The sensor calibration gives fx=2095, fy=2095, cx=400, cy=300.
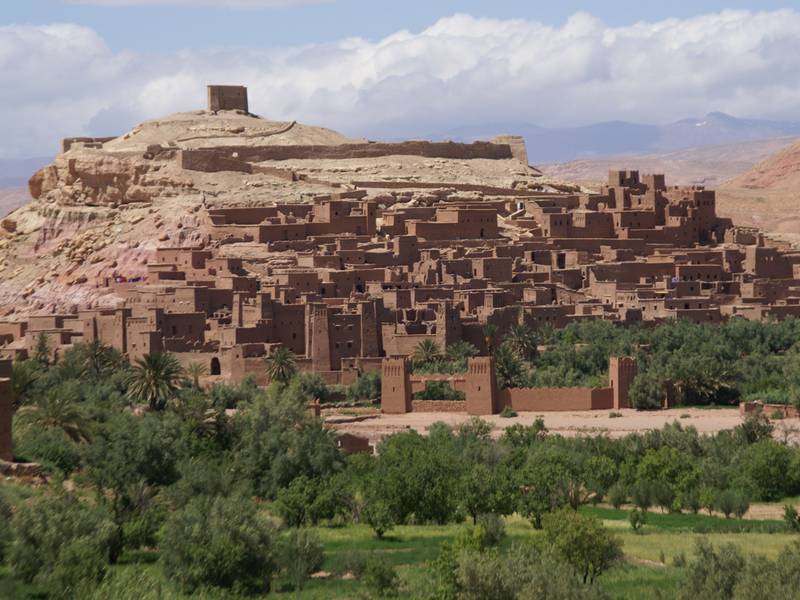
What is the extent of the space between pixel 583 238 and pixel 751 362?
11525 mm

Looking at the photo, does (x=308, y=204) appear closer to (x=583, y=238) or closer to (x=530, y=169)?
(x=583, y=238)

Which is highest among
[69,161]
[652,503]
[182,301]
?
[69,161]

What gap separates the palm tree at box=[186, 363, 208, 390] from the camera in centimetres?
4928

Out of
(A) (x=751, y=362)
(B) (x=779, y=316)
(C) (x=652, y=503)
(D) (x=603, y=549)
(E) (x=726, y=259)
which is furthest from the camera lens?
(E) (x=726, y=259)

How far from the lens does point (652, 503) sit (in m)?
37.6

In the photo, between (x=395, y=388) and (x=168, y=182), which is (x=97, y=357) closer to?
(x=395, y=388)

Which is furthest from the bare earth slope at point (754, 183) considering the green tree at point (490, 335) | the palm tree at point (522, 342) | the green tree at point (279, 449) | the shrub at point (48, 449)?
the shrub at point (48, 449)

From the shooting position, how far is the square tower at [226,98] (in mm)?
81188

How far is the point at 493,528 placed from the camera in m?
32.0

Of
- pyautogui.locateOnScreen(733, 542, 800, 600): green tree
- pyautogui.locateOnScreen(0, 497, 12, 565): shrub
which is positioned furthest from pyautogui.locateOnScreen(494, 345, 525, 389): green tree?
pyautogui.locateOnScreen(0, 497, 12, 565): shrub

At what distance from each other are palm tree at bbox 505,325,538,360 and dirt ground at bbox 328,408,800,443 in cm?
408

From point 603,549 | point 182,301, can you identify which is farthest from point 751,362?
point 603,549

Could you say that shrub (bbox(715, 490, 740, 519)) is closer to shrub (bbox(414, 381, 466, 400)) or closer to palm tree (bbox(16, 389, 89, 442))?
palm tree (bbox(16, 389, 89, 442))

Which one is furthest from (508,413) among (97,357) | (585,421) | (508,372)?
(97,357)
